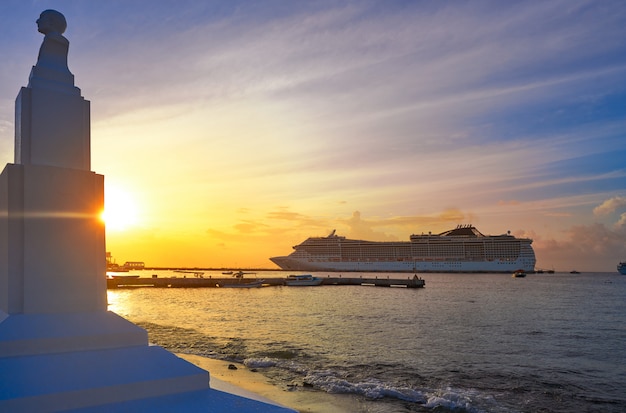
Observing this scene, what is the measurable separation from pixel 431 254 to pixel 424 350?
3277 inches

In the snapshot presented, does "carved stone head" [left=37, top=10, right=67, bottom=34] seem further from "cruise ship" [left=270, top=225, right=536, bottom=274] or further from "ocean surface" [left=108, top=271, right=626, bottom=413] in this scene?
"cruise ship" [left=270, top=225, right=536, bottom=274]

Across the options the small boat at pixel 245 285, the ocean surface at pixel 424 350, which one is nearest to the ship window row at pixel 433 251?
the small boat at pixel 245 285

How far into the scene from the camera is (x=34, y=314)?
4008 millimetres

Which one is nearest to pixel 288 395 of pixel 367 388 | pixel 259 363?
pixel 367 388

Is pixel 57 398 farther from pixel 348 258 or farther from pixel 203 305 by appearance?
pixel 348 258

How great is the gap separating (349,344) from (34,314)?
1543 cm

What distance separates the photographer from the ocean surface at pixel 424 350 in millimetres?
11266

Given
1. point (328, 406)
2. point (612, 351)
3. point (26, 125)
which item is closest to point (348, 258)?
point (612, 351)

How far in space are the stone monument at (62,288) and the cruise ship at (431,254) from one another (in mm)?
94046

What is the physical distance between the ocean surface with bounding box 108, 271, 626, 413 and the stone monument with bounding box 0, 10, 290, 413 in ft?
24.1

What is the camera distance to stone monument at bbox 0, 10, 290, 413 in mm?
3635

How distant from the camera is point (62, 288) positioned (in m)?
4.18

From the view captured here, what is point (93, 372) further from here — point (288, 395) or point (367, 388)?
point (367, 388)

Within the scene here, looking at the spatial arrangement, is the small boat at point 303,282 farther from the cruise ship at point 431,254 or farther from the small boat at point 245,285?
the cruise ship at point 431,254
